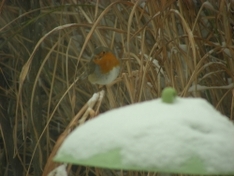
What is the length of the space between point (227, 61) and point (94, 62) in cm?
33

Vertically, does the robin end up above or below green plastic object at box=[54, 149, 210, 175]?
below

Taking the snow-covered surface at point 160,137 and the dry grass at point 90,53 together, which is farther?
the dry grass at point 90,53

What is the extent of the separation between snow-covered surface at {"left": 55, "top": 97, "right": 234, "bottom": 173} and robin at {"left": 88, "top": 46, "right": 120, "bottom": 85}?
0.57 m

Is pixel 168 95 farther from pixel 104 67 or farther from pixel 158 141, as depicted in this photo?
pixel 104 67

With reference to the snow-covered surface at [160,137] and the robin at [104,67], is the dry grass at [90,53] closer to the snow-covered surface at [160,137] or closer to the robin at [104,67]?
the robin at [104,67]

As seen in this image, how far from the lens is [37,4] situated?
5.47ft

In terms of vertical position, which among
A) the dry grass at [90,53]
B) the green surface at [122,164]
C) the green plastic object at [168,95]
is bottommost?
the dry grass at [90,53]

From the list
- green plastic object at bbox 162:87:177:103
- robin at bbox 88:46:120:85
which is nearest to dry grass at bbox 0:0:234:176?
robin at bbox 88:46:120:85

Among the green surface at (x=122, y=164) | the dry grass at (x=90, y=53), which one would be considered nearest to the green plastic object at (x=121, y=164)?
the green surface at (x=122, y=164)

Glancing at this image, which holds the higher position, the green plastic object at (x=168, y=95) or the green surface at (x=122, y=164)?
the green plastic object at (x=168, y=95)

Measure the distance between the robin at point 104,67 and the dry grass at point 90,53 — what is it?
0.03 m

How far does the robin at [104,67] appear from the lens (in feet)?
3.68

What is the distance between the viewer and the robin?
112 cm

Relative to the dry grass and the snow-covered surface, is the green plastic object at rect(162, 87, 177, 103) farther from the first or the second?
the dry grass
